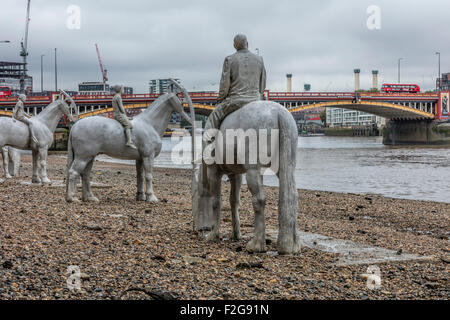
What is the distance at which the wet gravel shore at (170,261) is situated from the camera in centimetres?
511

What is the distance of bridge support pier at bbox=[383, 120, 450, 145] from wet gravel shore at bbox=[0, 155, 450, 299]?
73.9 m

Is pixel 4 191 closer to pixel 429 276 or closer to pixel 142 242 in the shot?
pixel 142 242

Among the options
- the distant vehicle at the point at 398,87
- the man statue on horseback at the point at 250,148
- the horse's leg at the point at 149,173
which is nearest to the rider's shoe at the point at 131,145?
the horse's leg at the point at 149,173

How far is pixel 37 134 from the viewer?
15.3 metres

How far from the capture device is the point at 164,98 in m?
12.4

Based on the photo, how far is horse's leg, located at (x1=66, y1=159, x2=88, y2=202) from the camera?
11.4m

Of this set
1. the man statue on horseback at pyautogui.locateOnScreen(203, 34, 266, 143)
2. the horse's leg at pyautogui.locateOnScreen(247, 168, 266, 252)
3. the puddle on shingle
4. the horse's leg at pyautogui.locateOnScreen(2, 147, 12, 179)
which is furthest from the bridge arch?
the horse's leg at pyautogui.locateOnScreen(247, 168, 266, 252)

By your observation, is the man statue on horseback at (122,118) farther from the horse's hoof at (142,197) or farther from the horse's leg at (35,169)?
the horse's leg at (35,169)

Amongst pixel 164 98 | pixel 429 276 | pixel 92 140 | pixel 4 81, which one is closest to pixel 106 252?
pixel 429 276

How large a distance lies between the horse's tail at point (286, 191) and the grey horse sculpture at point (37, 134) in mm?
9701

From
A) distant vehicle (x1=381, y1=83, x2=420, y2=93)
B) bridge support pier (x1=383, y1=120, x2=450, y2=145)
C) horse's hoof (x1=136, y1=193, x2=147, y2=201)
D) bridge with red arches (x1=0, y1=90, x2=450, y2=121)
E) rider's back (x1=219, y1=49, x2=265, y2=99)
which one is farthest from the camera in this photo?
distant vehicle (x1=381, y1=83, x2=420, y2=93)

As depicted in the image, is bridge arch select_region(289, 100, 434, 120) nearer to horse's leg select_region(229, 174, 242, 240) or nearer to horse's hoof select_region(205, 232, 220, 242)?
horse's leg select_region(229, 174, 242, 240)

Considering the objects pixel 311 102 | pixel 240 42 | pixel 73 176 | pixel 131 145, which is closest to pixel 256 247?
pixel 240 42

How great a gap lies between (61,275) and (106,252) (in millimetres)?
1181
